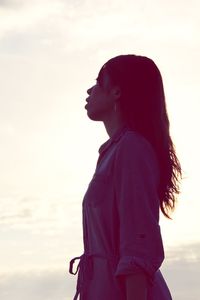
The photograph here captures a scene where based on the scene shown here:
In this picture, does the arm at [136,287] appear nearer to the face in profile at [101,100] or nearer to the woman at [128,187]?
the woman at [128,187]

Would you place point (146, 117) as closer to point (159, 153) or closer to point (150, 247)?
point (159, 153)

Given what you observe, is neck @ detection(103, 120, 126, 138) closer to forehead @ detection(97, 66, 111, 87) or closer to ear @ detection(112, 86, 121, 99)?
ear @ detection(112, 86, 121, 99)

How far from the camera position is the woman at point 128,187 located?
5312 millimetres

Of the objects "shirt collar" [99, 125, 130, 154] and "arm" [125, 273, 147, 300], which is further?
"shirt collar" [99, 125, 130, 154]

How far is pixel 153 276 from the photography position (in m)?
5.26

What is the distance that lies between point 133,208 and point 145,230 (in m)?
0.17

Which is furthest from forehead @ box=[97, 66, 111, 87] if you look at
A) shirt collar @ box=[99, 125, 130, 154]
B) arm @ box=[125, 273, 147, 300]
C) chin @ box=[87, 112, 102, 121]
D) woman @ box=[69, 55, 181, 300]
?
arm @ box=[125, 273, 147, 300]

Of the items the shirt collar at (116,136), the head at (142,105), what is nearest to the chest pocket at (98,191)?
the shirt collar at (116,136)

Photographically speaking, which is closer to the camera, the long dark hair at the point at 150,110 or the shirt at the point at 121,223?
the shirt at the point at 121,223

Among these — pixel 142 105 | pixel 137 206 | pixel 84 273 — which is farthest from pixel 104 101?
pixel 84 273

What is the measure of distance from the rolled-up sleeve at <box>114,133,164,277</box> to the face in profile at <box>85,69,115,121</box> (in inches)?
12.9

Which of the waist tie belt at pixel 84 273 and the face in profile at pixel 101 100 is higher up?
the face in profile at pixel 101 100

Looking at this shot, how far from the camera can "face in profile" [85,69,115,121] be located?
5.89 metres

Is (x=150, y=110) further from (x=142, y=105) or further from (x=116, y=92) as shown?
(x=116, y=92)
